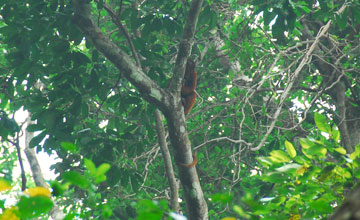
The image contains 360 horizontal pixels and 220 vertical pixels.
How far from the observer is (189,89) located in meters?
5.22

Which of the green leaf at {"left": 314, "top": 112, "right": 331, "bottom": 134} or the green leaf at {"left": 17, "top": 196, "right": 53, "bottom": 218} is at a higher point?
the green leaf at {"left": 314, "top": 112, "right": 331, "bottom": 134}

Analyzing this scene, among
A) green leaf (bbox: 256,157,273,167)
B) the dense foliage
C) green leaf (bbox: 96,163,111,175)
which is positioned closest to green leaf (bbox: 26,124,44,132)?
the dense foliage

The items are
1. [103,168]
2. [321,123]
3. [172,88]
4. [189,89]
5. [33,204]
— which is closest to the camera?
[33,204]

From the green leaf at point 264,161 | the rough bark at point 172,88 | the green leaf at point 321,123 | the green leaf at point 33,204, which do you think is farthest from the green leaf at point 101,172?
the rough bark at point 172,88

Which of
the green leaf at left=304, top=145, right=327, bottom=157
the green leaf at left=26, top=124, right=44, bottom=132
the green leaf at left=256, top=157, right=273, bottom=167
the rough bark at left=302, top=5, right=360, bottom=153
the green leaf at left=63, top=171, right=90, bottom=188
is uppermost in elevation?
the green leaf at left=26, top=124, right=44, bottom=132

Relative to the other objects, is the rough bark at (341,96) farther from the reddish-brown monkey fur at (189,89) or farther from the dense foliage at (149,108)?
the reddish-brown monkey fur at (189,89)

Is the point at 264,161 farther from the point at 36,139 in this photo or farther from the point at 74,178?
the point at 36,139

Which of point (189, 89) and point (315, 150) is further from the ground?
point (189, 89)

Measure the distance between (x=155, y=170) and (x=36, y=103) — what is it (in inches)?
101

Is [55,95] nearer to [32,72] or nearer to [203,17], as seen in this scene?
[32,72]

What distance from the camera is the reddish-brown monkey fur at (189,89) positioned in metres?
5.13

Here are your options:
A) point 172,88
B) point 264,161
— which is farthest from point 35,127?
point 264,161

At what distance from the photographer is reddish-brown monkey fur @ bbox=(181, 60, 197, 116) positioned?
5.13 metres

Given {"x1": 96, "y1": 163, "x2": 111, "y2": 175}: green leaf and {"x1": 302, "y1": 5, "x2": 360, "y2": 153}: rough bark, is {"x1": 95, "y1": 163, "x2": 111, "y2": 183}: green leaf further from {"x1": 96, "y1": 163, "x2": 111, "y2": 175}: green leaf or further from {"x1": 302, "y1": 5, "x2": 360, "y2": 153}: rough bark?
{"x1": 302, "y1": 5, "x2": 360, "y2": 153}: rough bark
